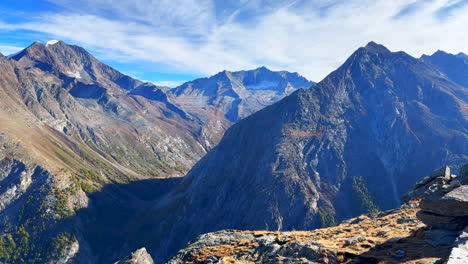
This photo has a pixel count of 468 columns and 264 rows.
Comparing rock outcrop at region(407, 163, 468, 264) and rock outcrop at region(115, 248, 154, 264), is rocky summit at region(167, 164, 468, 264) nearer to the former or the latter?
rock outcrop at region(407, 163, 468, 264)

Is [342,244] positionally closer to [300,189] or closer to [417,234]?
[417,234]

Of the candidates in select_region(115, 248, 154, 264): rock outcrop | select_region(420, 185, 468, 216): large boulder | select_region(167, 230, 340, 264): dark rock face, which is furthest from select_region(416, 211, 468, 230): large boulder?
select_region(115, 248, 154, 264): rock outcrop

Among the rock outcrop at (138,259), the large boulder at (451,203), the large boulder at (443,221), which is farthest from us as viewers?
the rock outcrop at (138,259)

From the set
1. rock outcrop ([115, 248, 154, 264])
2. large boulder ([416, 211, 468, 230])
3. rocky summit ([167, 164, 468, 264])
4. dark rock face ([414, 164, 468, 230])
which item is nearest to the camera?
rocky summit ([167, 164, 468, 264])

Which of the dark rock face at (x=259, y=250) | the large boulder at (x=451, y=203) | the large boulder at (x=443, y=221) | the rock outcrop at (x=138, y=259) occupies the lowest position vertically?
the rock outcrop at (x=138, y=259)

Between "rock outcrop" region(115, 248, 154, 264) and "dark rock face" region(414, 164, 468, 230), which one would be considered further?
"rock outcrop" region(115, 248, 154, 264)

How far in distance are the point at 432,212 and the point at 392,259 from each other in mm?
5700

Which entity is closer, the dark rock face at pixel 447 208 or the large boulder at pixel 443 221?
the dark rock face at pixel 447 208

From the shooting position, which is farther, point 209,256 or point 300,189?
point 300,189

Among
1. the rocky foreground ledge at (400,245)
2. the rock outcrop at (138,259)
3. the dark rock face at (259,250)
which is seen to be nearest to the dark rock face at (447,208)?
the rocky foreground ledge at (400,245)

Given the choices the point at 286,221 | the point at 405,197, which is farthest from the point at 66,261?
the point at 405,197

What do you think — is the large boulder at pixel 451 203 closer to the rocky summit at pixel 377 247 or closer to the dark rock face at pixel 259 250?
the rocky summit at pixel 377 247

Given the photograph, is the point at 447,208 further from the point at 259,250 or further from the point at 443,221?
the point at 259,250

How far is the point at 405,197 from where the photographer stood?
4716 cm
